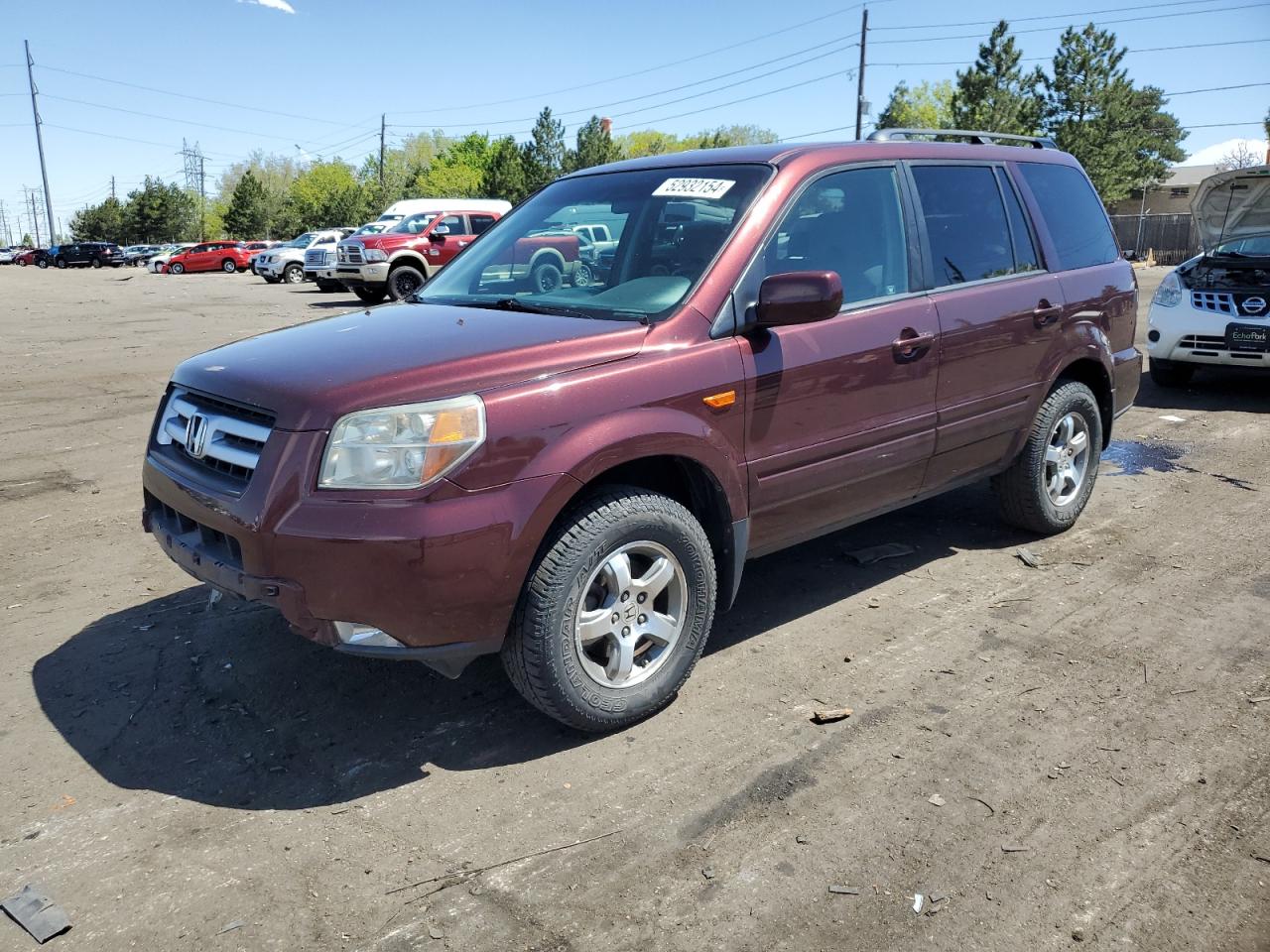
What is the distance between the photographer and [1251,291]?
8641mm

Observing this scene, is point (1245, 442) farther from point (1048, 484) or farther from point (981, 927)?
point (981, 927)

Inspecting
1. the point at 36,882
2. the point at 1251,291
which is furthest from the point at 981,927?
the point at 1251,291

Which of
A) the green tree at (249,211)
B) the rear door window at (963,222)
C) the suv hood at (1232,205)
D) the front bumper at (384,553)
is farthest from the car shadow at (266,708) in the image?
the green tree at (249,211)

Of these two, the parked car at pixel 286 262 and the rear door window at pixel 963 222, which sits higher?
the rear door window at pixel 963 222

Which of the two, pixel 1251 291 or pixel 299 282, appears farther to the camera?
pixel 299 282

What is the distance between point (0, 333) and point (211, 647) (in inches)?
567

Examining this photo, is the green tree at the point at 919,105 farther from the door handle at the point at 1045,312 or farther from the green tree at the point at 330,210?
the door handle at the point at 1045,312

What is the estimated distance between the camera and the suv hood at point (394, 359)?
9.61 feet

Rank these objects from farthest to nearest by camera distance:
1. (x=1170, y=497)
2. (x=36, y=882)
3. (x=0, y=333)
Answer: (x=0, y=333) → (x=1170, y=497) → (x=36, y=882)

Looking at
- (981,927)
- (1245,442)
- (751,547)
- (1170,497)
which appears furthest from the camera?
(1245,442)

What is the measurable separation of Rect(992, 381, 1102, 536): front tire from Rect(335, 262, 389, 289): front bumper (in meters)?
17.4

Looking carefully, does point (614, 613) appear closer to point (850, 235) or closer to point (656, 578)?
point (656, 578)

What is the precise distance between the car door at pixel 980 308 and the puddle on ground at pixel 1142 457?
2.38m

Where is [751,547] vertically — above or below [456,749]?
above
